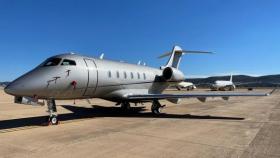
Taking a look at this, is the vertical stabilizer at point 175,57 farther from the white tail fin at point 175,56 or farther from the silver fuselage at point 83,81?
the silver fuselage at point 83,81

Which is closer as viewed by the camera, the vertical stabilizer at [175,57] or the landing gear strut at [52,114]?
the landing gear strut at [52,114]

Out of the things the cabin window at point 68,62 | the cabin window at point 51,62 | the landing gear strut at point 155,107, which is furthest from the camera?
the landing gear strut at point 155,107

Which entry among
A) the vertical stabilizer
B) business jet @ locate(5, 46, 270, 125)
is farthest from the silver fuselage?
the vertical stabilizer

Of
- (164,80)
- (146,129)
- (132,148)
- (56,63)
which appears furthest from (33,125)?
(164,80)

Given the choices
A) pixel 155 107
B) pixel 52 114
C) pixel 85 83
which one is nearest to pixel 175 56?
pixel 155 107

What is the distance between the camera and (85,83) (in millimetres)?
12961

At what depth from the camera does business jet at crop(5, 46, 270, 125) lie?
35.9 feet

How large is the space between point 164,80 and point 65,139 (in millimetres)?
12176

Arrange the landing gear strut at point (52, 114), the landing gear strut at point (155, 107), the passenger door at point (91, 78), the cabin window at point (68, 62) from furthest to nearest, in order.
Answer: the landing gear strut at point (155, 107) → the passenger door at point (91, 78) → the cabin window at point (68, 62) → the landing gear strut at point (52, 114)

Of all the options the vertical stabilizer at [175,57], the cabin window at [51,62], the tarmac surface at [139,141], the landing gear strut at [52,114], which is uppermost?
the vertical stabilizer at [175,57]

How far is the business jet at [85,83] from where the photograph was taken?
1094cm

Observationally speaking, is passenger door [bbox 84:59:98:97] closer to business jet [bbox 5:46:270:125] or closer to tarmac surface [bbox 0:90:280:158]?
business jet [bbox 5:46:270:125]

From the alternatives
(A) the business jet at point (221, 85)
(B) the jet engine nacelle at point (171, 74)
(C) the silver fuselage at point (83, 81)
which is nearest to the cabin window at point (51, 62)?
(C) the silver fuselage at point (83, 81)

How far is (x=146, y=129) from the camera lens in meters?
10.3
